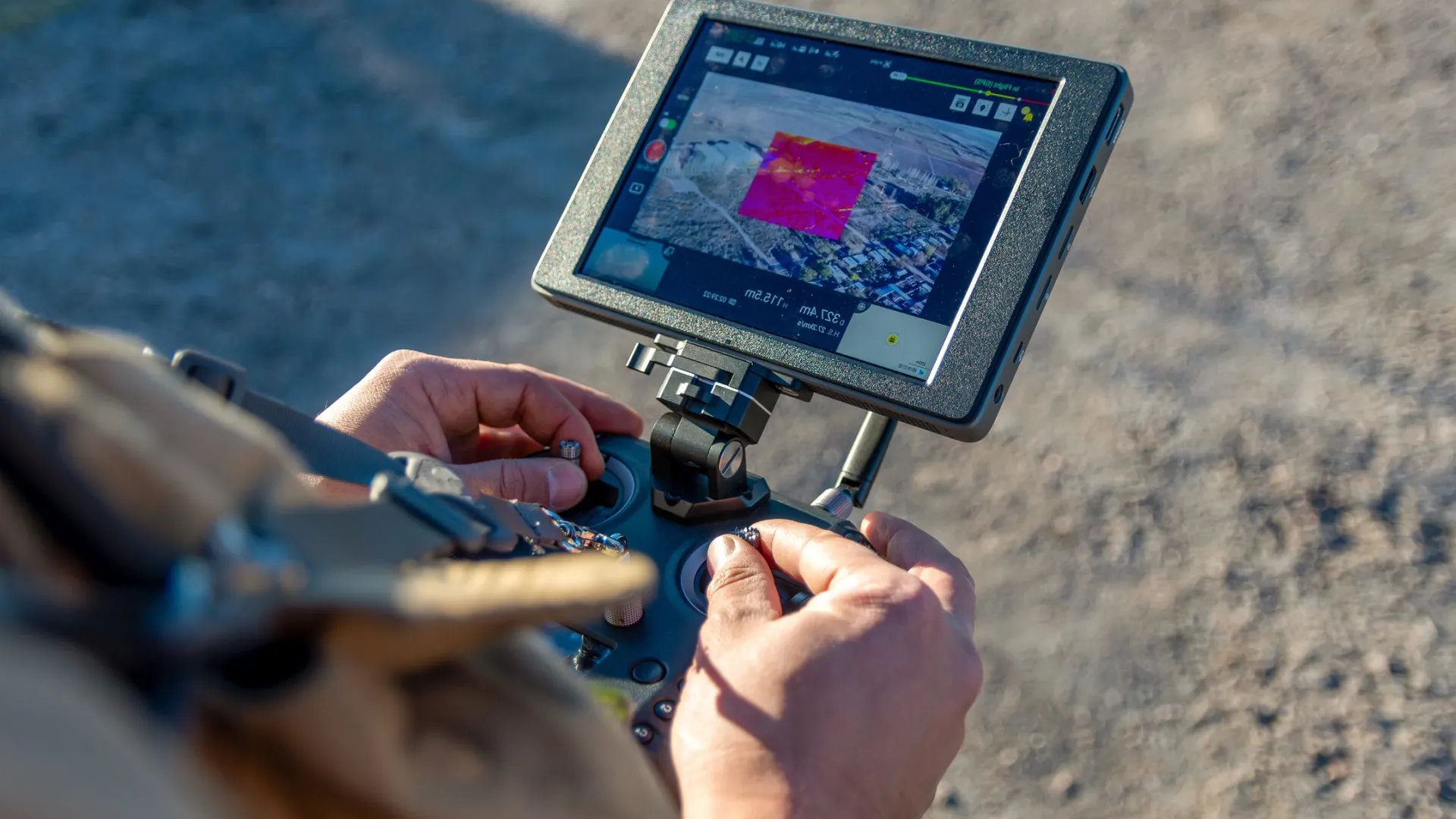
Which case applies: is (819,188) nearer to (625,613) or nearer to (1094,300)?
(625,613)

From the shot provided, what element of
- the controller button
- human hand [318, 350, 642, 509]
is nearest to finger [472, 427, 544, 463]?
human hand [318, 350, 642, 509]

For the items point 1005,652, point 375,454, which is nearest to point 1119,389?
point 1005,652

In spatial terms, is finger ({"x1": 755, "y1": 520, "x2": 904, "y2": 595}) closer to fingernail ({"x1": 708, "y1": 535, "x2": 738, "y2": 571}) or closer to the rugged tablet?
fingernail ({"x1": 708, "y1": 535, "x2": 738, "y2": 571})

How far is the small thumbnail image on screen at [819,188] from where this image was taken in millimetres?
1003

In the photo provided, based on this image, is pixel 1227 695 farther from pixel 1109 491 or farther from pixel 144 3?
pixel 144 3

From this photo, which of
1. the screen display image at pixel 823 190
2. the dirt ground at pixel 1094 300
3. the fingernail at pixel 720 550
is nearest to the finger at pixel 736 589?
the fingernail at pixel 720 550

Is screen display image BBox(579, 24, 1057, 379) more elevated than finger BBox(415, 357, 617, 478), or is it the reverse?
screen display image BBox(579, 24, 1057, 379)

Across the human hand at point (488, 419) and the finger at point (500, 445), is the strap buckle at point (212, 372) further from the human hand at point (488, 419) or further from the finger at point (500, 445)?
the finger at point (500, 445)

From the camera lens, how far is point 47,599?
33 cm

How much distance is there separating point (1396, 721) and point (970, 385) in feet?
3.61

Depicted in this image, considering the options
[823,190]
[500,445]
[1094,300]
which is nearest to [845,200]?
[823,190]

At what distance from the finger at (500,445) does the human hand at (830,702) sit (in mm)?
Answer: 431

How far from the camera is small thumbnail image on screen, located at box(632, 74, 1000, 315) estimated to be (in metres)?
1.00

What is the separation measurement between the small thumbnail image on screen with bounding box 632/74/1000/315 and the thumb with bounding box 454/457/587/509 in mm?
249
